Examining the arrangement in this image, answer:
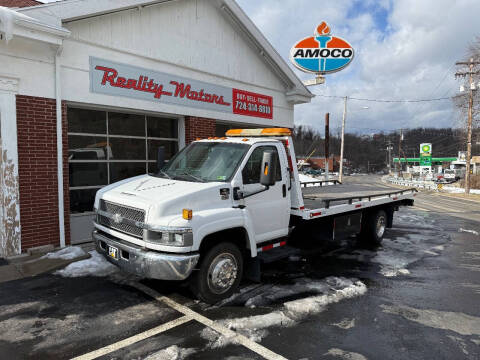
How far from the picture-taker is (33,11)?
620 cm

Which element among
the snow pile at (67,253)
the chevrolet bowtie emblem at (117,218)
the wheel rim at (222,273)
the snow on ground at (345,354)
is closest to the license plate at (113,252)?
the chevrolet bowtie emblem at (117,218)

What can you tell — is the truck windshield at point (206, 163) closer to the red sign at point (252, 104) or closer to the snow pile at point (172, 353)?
the snow pile at point (172, 353)

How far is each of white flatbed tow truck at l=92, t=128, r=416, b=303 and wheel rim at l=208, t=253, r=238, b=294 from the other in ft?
0.04

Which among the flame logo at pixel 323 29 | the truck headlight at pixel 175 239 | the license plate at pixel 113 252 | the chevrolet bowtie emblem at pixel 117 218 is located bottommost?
the license plate at pixel 113 252

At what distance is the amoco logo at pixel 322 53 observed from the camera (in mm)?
11695

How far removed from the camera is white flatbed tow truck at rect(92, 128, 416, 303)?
4.02 meters

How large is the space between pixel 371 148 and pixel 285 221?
144m

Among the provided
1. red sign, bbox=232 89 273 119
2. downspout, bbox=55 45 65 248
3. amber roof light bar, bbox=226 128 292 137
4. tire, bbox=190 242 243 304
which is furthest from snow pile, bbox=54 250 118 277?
red sign, bbox=232 89 273 119

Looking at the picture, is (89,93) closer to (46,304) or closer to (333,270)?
(46,304)

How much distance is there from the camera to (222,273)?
4516mm

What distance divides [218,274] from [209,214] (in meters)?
0.85

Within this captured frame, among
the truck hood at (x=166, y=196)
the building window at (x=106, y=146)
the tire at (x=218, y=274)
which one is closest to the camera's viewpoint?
the truck hood at (x=166, y=196)

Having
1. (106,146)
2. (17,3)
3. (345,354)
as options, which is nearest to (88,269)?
(106,146)

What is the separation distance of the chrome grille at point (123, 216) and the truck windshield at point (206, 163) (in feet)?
3.03
